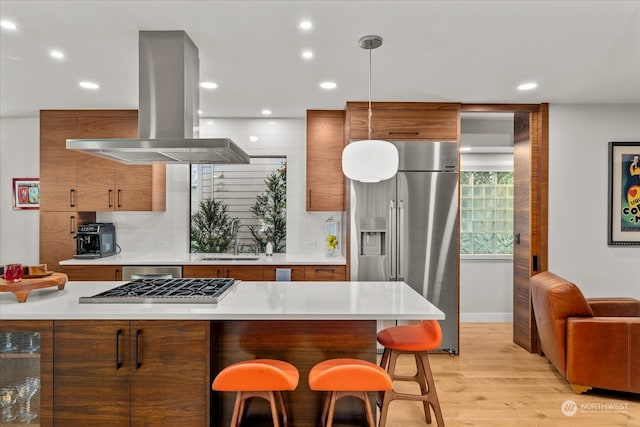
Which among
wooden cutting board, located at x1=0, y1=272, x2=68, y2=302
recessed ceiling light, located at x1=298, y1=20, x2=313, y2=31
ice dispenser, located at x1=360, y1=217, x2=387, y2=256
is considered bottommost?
wooden cutting board, located at x1=0, y1=272, x2=68, y2=302

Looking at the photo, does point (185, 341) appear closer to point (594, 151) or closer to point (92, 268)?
point (92, 268)

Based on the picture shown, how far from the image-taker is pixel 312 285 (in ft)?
8.94

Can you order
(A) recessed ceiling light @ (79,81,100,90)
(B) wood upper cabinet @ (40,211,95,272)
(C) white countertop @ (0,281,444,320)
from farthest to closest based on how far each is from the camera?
(B) wood upper cabinet @ (40,211,95,272) < (A) recessed ceiling light @ (79,81,100,90) < (C) white countertop @ (0,281,444,320)

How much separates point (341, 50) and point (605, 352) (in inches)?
115

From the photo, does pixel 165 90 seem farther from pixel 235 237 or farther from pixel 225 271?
pixel 235 237

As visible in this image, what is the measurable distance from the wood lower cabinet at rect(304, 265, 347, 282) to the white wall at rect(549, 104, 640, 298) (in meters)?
2.09

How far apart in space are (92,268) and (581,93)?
4969 millimetres

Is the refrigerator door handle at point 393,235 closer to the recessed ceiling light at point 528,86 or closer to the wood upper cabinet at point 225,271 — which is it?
the wood upper cabinet at point 225,271

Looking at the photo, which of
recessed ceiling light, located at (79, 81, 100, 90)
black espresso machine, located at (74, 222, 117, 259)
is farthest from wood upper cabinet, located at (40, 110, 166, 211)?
recessed ceiling light, located at (79, 81, 100, 90)

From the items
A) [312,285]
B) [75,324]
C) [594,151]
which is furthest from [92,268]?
[594,151]

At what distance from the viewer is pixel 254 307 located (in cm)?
202

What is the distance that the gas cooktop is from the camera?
83.7 inches

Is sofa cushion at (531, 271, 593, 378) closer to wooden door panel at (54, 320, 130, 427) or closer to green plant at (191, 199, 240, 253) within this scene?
wooden door panel at (54, 320, 130, 427)

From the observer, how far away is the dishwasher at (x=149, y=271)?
3.91m
